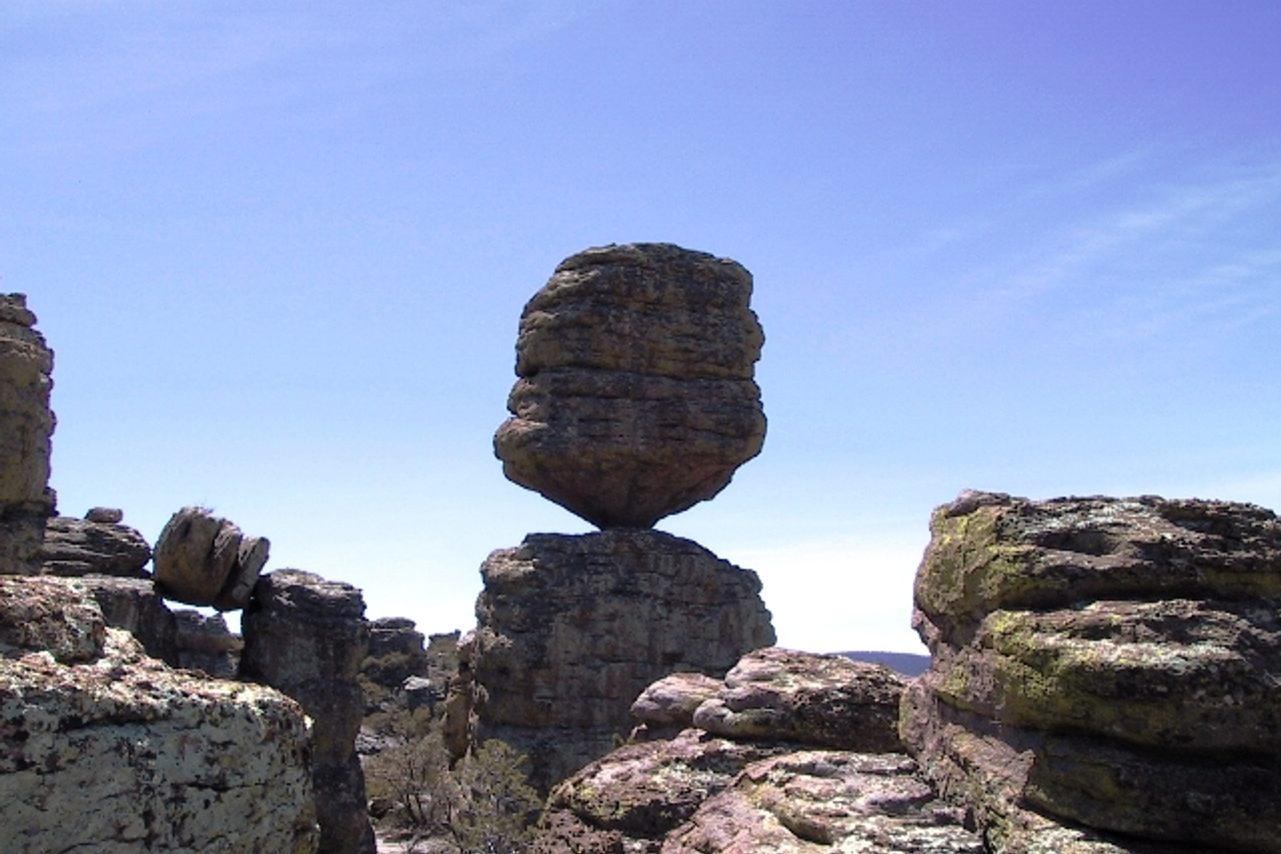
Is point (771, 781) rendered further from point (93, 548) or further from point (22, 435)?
point (93, 548)

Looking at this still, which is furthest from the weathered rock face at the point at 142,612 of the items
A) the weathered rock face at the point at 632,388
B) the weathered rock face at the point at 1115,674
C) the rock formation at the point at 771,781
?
the weathered rock face at the point at 1115,674

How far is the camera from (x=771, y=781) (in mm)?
8961

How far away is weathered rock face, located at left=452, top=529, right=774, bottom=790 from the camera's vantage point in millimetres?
34062

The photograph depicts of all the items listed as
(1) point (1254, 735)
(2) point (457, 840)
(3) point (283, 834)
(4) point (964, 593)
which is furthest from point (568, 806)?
(2) point (457, 840)

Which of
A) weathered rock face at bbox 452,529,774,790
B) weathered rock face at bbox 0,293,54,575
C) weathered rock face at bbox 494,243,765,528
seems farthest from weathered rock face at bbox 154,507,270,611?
weathered rock face at bbox 494,243,765,528

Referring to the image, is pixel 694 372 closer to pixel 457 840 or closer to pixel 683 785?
pixel 457 840

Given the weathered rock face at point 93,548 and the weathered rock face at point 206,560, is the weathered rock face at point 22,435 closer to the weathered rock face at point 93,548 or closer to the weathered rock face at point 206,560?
the weathered rock face at point 93,548

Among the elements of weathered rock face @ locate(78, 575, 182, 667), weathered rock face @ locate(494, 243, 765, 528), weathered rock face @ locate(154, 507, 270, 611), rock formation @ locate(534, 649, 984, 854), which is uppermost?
weathered rock face @ locate(494, 243, 765, 528)

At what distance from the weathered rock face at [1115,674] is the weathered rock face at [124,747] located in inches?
171

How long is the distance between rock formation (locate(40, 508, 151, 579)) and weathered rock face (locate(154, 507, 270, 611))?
34.3 inches

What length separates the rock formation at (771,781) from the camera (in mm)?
7934

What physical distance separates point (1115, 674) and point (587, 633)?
28064mm

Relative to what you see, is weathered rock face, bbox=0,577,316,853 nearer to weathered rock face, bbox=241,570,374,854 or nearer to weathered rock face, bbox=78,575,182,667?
weathered rock face, bbox=78,575,182,667

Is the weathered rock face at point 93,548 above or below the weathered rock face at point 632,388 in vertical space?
below
